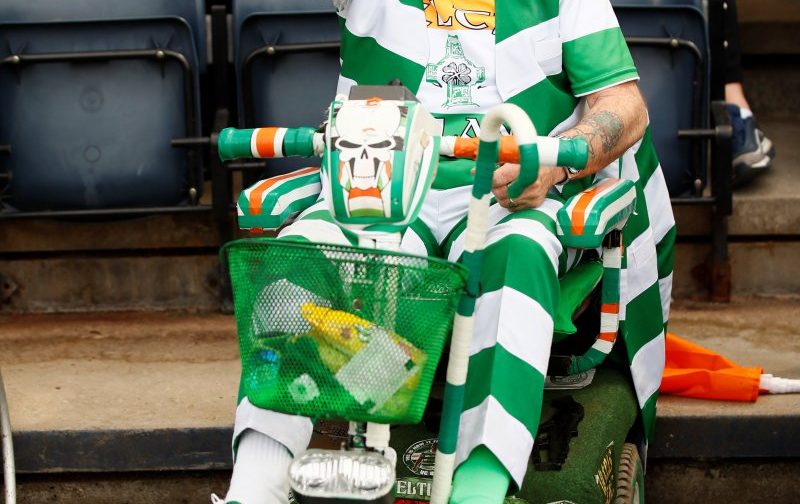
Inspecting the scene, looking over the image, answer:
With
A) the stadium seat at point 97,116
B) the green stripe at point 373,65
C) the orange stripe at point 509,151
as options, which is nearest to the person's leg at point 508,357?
the orange stripe at point 509,151

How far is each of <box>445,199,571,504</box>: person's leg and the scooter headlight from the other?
0.19 meters

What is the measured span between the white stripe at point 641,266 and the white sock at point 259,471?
78cm

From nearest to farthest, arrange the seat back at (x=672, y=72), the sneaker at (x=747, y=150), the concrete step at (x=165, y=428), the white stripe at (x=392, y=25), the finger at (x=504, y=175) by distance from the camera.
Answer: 1. the finger at (x=504, y=175)
2. the white stripe at (x=392, y=25)
3. the concrete step at (x=165, y=428)
4. the seat back at (x=672, y=72)
5. the sneaker at (x=747, y=150)

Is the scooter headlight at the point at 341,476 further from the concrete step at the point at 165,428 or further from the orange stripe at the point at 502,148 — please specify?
the concrete step at the point at 165,428

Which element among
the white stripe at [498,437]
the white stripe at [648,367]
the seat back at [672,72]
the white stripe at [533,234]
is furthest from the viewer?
the seat back at [672,72]

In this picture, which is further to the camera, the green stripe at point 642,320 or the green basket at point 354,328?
the green stripe at point 642,320

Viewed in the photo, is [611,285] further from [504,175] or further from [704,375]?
[704,375]

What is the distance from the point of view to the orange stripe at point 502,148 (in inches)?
72.2

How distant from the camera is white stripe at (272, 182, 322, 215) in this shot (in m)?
2.26

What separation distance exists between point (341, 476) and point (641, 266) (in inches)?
38.6

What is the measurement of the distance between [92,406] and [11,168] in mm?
755

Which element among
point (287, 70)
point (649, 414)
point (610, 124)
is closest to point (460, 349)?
point (610, 124)

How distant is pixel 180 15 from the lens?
349 centimetres

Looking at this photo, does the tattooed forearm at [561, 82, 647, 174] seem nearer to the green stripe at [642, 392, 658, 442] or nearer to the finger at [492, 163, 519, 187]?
the finger at [492, 163, 519, 187]
